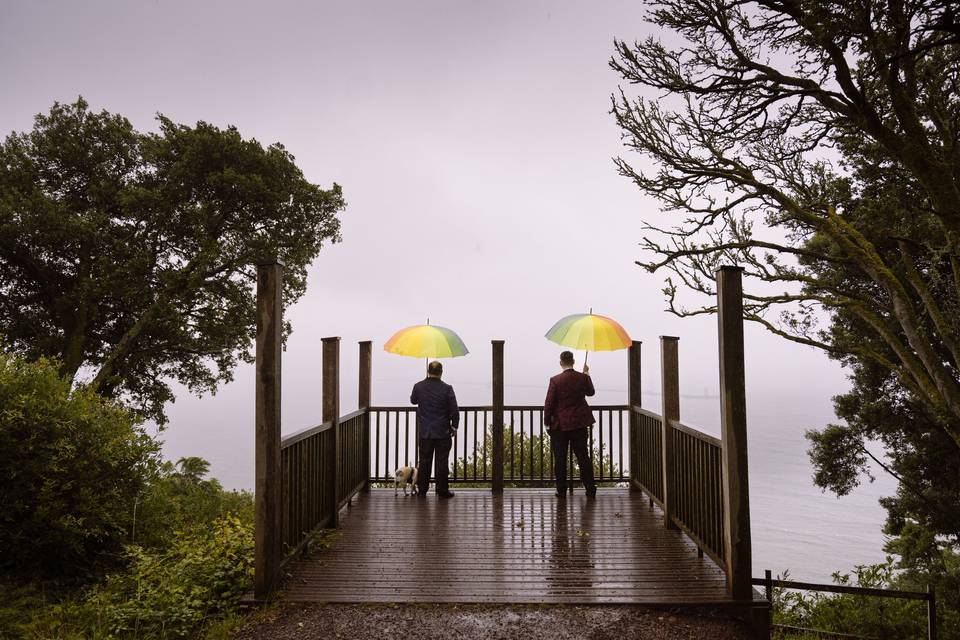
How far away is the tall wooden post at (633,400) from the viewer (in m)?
7.43

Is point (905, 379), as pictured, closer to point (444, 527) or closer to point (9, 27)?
point (444, 527)

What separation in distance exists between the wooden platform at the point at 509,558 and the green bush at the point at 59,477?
2233 millimetres

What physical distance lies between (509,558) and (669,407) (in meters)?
2.28

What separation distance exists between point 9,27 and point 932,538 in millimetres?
36600

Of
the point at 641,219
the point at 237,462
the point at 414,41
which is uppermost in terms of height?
the point at 414,41

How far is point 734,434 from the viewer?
3.88 m

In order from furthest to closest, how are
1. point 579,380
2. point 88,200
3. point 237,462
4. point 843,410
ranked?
1. point 237,462
2. point 88,200
3. point 843,410
4. point 579,380

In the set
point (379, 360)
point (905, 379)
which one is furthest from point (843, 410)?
point (379, 360)

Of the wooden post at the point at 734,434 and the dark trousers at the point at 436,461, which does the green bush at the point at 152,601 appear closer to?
the dark trousers at the point at 436,461

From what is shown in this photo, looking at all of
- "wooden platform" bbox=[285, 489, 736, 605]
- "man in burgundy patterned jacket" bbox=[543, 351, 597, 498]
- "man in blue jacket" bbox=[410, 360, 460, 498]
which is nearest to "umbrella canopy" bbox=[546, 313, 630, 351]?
"man in burgundy patterned jacket" bbox=[543, 351, 597, 498]

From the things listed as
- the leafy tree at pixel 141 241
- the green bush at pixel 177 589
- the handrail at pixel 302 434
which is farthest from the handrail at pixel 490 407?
the leafy tree at pixel 141 241

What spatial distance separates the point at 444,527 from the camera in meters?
5.91

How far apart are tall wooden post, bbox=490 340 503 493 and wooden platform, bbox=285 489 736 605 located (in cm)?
72

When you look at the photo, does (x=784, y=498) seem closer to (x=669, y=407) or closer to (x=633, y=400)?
(x=633, y=400)
